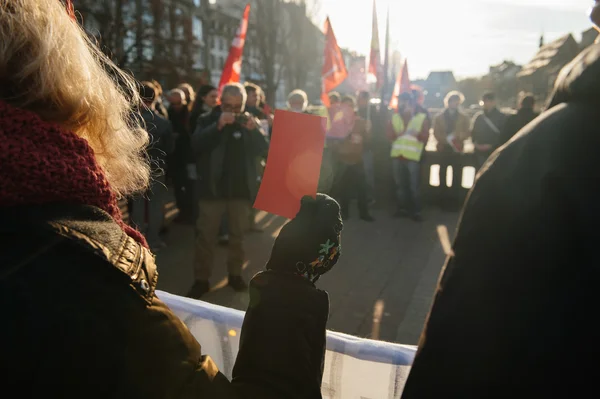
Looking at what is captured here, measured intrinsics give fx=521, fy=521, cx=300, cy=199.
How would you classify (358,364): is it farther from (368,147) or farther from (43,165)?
(368,147)

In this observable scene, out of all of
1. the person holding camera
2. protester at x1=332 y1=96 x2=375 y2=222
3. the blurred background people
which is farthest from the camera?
the blurred background people

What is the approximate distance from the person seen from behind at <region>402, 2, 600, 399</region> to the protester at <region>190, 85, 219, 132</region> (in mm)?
6626

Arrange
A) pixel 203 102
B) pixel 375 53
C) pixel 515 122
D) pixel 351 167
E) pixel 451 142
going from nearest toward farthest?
pixel 515 122
pixel 203 102
pixel 351 167
pixel 451 142
pixel 375 53

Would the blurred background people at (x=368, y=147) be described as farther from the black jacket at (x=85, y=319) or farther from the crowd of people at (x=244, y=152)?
the black jacket at (x=85, y=319)

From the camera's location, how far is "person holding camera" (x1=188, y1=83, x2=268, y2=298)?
15.1 ft

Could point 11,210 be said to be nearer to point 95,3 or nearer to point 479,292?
point 479,292

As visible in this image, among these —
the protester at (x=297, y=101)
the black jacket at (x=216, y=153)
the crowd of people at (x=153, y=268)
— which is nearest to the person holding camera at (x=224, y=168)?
the black jacket at (x=216, y=153)

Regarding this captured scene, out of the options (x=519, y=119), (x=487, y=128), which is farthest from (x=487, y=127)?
(x=519, y=119)

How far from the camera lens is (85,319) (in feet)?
2.52

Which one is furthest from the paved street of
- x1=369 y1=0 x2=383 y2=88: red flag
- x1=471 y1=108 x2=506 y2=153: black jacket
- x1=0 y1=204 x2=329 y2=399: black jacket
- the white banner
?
x1=0 y1=204 x2=329 y2=399: black jacket

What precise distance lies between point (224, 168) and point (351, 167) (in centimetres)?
355

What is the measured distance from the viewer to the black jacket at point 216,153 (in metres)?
4.59

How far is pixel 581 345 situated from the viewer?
2.44ft

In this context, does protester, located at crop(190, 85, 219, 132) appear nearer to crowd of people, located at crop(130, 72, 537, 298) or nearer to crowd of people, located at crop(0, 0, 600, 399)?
crowd of people, located at crop(130, 72, 537, 298)
